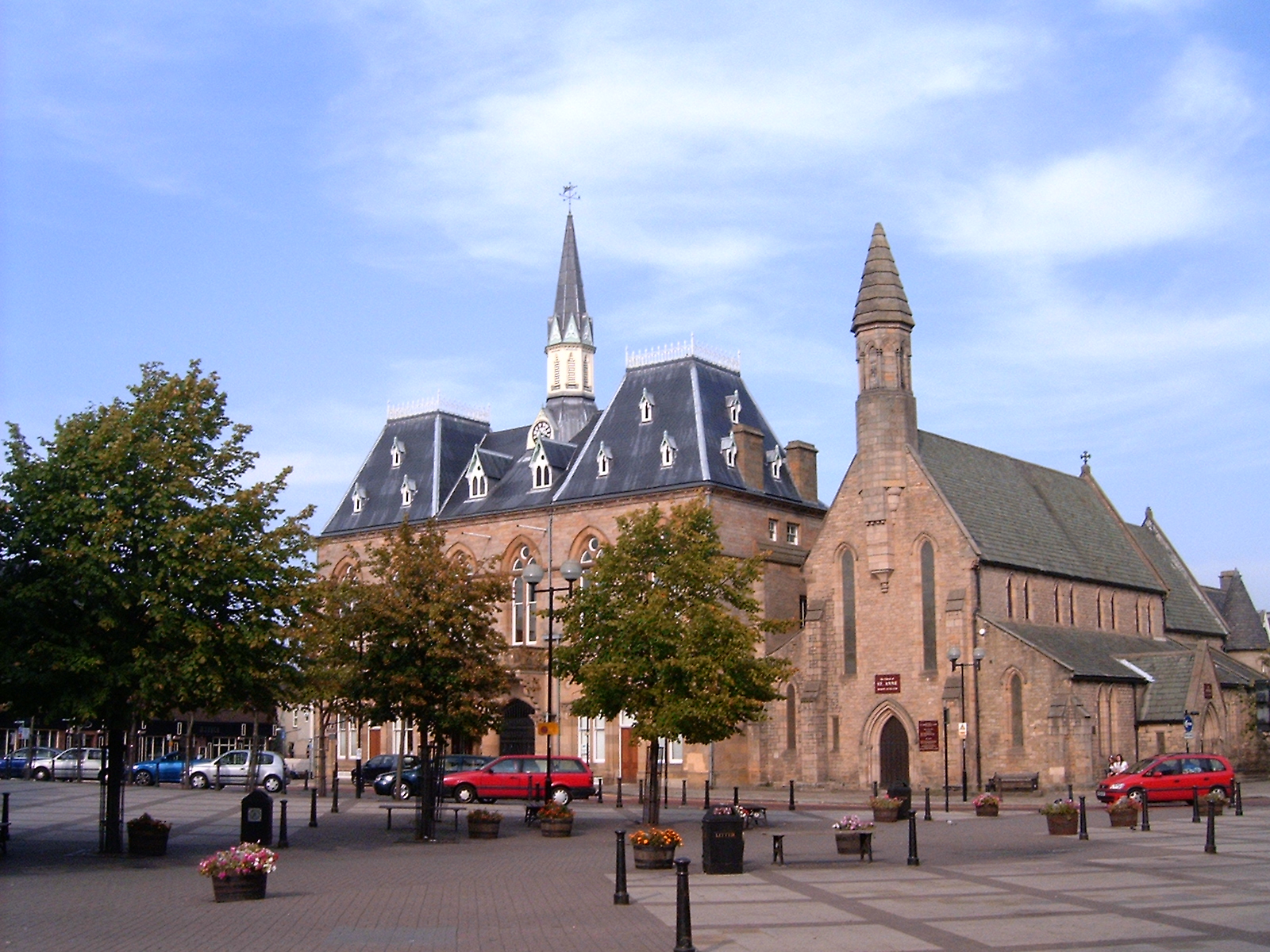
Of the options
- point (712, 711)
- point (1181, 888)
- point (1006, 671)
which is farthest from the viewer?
point (1006, 671)

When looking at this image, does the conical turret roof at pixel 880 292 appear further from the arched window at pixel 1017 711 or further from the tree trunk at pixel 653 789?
the tree trunk at pixel 653 789

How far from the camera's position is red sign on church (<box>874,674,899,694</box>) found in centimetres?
5325

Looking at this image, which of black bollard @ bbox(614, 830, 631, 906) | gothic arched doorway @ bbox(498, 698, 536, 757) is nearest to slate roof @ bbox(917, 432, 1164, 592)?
gothic arched doorway @ bbox(498, 698, 536, 757)

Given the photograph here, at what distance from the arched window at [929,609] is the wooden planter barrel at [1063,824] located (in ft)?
71.7

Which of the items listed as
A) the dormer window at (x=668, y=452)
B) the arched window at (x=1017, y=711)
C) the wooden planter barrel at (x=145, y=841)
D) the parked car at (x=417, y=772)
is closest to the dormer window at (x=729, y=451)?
the dormer window at (x=668, y=452)

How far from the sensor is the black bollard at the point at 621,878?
1897cm

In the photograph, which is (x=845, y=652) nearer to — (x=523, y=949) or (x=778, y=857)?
(x=778, y=857)

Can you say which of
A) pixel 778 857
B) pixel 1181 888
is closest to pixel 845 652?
pixel 778 857

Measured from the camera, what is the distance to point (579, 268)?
3282 inches

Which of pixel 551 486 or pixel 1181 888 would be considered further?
pixel 551 486

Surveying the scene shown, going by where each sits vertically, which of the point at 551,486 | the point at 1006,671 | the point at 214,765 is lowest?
the point at 214,765

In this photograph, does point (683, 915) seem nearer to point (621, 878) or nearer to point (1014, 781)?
point (621, 878)

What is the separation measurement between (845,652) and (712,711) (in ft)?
71.9

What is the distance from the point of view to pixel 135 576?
2602cm
